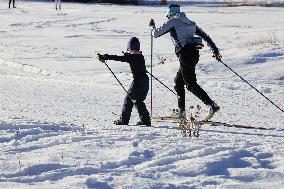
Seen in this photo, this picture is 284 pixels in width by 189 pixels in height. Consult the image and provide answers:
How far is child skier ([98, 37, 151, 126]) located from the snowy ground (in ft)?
0.90

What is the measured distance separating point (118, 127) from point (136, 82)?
1046 millimetres

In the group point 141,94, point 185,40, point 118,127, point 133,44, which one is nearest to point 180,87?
point 141,94

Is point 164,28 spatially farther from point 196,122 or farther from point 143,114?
point 196,122

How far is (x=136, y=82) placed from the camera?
750 cm

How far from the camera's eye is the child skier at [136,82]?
24.1ft

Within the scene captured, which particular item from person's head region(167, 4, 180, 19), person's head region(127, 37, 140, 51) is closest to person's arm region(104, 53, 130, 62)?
person's head region(127, 37, 140, 51)

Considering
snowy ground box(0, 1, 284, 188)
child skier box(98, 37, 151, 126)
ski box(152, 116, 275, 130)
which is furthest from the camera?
child skier box(98, 37, 151, 126)

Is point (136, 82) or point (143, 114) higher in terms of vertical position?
point (136, 82)

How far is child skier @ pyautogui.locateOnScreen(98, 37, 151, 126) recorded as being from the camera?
734cm

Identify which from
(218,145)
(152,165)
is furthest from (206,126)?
(152,165)

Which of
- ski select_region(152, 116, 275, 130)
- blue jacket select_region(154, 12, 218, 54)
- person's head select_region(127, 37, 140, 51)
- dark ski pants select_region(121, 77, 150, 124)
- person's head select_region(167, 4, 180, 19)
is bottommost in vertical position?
ski select_region(152, 116, 275, 130)

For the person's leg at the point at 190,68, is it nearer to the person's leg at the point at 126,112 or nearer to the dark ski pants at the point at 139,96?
the dark ski pants at the point at 139,96

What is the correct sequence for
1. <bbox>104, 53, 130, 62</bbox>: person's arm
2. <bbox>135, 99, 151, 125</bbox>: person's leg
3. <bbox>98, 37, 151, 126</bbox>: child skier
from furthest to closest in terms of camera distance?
<bbox>135, 99, 151, 125</bbox>: person's leg < <bbox>98, 37, 151, 126</bbox>: child skier < <bbox>104, 53, 130, 62</bbox>: person's arm

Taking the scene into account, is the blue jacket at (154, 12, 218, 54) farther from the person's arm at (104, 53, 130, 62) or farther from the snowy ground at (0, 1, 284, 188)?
the snowy ground at (0, 1, 284, 188)
